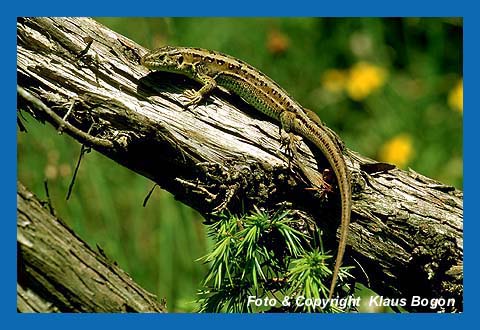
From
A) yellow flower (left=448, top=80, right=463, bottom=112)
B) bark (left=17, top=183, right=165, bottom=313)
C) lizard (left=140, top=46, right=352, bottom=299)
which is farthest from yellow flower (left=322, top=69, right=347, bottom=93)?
bark (left=17, top=183, right=165, bottom=313)

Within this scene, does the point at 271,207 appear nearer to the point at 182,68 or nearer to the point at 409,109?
the point at 182,68

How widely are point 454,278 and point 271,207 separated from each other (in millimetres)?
781

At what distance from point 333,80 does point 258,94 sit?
2680 mm

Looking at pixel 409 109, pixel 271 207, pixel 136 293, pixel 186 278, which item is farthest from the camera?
pixel 409 109

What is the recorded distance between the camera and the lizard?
8.35 feet

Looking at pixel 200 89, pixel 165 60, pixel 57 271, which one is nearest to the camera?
pixel 57 271

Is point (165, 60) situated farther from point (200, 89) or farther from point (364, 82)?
point (364, 82)

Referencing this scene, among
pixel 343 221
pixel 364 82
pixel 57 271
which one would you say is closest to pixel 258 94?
pixel 343 221

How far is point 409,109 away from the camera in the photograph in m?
5.38

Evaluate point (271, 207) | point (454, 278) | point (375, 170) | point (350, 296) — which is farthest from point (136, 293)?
point (454, 278)

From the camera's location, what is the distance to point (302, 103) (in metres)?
5.13

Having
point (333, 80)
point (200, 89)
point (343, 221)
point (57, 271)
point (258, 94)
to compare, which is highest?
point (333, 80)

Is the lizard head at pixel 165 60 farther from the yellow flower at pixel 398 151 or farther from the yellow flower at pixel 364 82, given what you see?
the yellow flower at pixel 364 82

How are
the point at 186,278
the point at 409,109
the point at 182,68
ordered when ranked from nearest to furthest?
the point at 182,68 < the point at 186,278 < the point at 409,109
